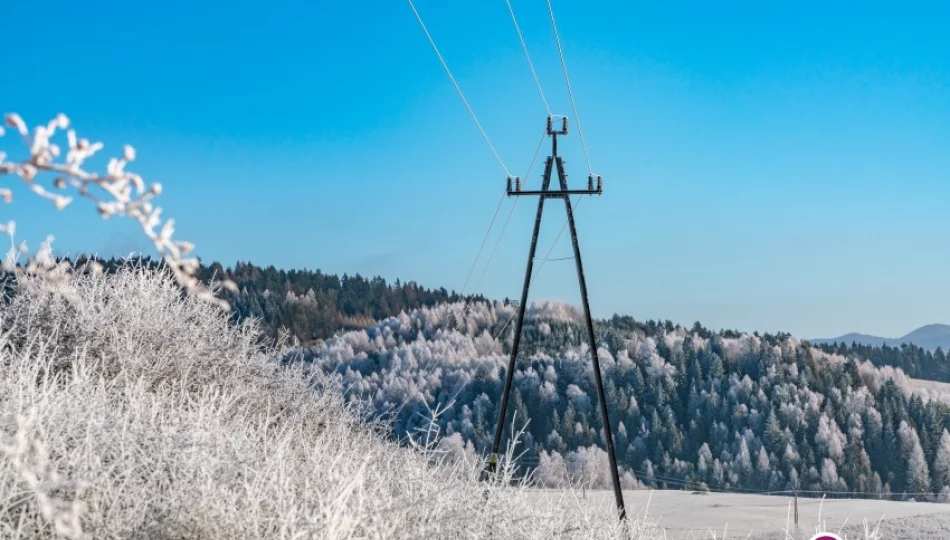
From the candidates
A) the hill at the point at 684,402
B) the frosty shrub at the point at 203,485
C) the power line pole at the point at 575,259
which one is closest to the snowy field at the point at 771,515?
the power line pole at the point at 575,259

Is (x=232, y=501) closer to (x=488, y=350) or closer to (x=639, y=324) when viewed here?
(x=488, y=350)

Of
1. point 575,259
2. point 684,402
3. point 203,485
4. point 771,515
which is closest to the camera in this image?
point 203,485

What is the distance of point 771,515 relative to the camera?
48406 mm

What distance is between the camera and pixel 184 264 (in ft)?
9.04

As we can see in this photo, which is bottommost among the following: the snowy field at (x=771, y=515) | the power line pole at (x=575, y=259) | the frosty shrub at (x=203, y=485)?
the snowy field at (x=771, y=515)

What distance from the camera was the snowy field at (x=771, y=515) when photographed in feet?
113

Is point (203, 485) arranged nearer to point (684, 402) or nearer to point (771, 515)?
point (771, 515)

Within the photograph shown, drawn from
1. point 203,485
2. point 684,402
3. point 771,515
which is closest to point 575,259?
point 203,485

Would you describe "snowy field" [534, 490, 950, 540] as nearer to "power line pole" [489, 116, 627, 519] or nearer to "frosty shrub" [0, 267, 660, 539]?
"power line pole" [489, 116, 627, 519]

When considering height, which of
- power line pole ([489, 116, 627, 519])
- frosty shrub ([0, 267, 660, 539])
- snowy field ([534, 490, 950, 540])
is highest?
power line pole ([489, 116, 627, 519])

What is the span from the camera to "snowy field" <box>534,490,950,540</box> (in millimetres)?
34406

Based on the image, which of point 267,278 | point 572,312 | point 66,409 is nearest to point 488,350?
point 572,312

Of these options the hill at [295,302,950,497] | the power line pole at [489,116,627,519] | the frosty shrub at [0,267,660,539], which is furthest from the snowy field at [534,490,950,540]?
the hill at [295,302,950,497]

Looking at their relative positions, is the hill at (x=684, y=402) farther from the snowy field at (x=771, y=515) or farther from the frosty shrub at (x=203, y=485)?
the frosty shrub at (x=203, y=485)
